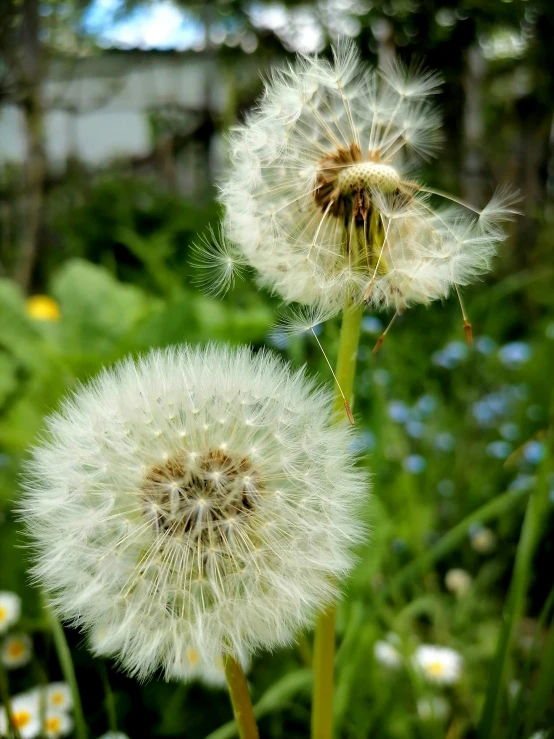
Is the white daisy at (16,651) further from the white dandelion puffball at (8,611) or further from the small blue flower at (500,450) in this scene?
the small blue flower at (500,450)

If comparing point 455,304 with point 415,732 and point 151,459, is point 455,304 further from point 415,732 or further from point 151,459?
point 151,459

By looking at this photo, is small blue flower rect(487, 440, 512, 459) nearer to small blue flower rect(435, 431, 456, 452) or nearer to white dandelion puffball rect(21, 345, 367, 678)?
small blue flower rect(435, 431, 456, 452)

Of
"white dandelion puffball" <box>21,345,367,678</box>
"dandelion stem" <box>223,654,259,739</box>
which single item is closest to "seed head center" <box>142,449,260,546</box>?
"white dandelion puffball" <box>21,345,367,678</box>

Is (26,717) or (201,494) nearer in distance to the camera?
(201,494)

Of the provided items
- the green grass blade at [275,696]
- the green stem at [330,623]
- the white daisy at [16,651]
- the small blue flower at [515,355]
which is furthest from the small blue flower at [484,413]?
the green stem at [330,623]

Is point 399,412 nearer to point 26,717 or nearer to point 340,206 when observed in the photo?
point 26,717

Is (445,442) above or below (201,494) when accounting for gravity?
below

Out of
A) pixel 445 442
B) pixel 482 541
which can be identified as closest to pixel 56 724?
pixel 482 541
